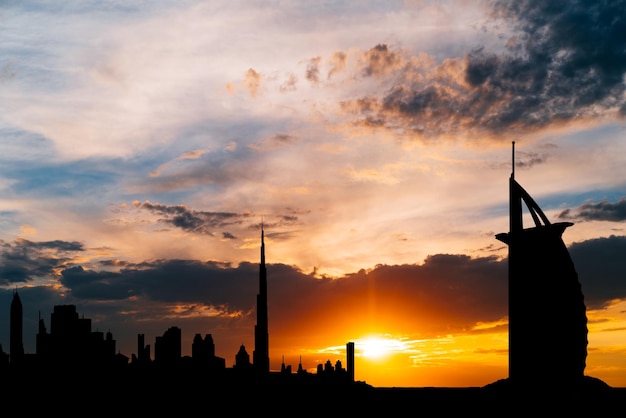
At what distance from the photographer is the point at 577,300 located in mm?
113375

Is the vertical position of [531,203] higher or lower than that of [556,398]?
higher

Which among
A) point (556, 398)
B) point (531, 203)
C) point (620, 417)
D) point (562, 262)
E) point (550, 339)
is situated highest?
point (531, 203)

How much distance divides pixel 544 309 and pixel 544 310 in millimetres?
163

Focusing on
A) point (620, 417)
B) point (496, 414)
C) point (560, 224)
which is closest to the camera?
point (560, 224)

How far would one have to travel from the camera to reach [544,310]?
11469 cm

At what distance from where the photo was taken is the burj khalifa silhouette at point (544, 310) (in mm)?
112188

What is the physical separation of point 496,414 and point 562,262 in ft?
249

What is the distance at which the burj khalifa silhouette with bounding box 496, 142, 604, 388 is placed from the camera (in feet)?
368

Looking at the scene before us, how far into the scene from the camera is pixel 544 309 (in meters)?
115

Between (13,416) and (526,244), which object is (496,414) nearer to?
(526,244)

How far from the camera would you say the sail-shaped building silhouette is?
112188 millimetres

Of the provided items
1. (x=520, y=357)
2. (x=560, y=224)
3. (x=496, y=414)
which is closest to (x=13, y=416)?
(x=496, y=414)

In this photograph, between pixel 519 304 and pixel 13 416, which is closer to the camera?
pixel 519 304

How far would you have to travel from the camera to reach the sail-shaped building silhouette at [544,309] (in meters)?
112
